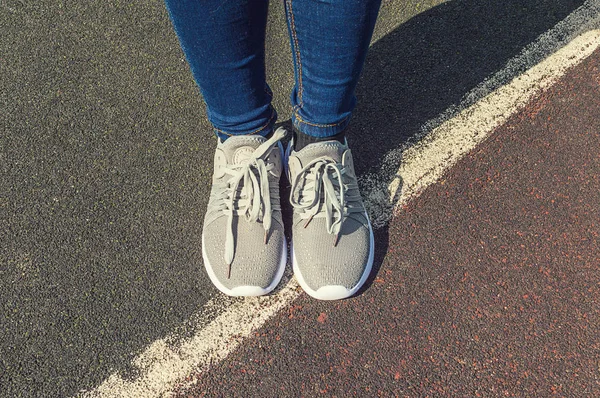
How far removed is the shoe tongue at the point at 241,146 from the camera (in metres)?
1.62

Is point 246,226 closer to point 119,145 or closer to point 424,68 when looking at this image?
point 119,145

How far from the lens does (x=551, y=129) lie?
1963 millimetres

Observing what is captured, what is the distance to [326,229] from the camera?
1.62m

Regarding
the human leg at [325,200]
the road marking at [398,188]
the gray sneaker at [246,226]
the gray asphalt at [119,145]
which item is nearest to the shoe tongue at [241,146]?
the gray sneaker at [246,226]

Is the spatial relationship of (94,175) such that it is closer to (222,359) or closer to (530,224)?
(222,359)

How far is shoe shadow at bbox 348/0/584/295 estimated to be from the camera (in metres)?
1.96

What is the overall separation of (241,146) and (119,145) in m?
0.70

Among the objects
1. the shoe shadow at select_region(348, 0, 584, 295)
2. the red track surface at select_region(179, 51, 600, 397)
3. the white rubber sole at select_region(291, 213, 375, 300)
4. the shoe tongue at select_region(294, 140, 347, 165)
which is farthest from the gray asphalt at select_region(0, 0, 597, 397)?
the shoe tongue at select_region(294, 140, 347, 165)

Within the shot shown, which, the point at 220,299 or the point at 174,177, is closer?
the point at 220,299

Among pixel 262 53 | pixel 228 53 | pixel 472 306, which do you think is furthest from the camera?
pixel 472 306

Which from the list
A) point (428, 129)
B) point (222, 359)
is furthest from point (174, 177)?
point (428, 129)

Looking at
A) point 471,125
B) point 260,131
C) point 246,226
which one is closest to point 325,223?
point 246,226

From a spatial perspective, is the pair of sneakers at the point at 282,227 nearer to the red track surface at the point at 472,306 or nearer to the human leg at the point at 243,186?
the human leg at the point at 243,186

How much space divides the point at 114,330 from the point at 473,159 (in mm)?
1587
